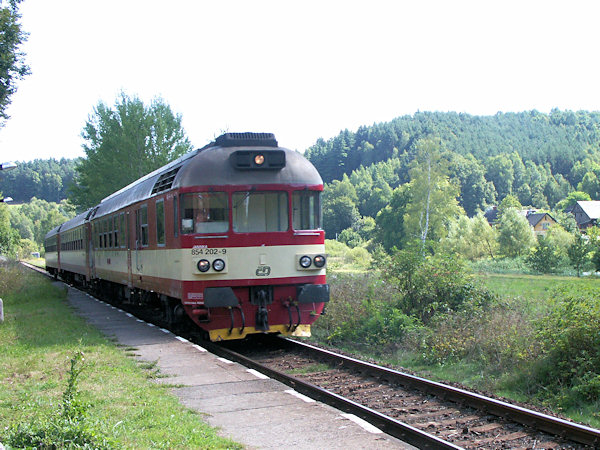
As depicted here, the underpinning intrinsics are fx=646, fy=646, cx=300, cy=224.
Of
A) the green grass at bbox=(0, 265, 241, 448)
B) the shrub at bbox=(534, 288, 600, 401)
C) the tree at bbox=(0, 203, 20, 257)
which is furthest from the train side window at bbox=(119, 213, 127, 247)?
the tree at bbox=(0, 203, 20, 257)

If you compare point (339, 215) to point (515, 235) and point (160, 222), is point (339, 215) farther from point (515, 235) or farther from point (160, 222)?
point (160, 222)

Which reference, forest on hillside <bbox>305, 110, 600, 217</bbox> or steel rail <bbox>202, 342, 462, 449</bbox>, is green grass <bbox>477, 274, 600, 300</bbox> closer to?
steel rail <bbox>202, 342, 462, 449</bbox>

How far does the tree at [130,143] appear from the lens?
40312 mm

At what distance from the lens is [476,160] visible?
153625 millimetres

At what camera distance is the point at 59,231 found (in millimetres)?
37156

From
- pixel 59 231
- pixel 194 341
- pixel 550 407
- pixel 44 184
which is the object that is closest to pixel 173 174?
pixel 194 341

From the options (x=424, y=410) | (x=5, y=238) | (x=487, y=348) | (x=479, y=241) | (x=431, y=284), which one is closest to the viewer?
(x=424, y=410)

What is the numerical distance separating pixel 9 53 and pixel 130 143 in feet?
70.8

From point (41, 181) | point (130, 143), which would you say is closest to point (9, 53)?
point (130, 143)

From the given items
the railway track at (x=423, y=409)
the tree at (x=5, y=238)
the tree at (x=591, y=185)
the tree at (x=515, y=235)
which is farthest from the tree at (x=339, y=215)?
the railway track at (x=423, y=409)

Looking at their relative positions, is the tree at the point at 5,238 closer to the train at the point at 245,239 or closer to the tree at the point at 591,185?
the train at the point at 245,239

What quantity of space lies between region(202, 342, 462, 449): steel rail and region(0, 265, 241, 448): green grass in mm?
1583

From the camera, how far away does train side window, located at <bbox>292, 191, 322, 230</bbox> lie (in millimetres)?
11484

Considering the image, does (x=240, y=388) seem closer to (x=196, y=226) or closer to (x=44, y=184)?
(x=196, y=226)
